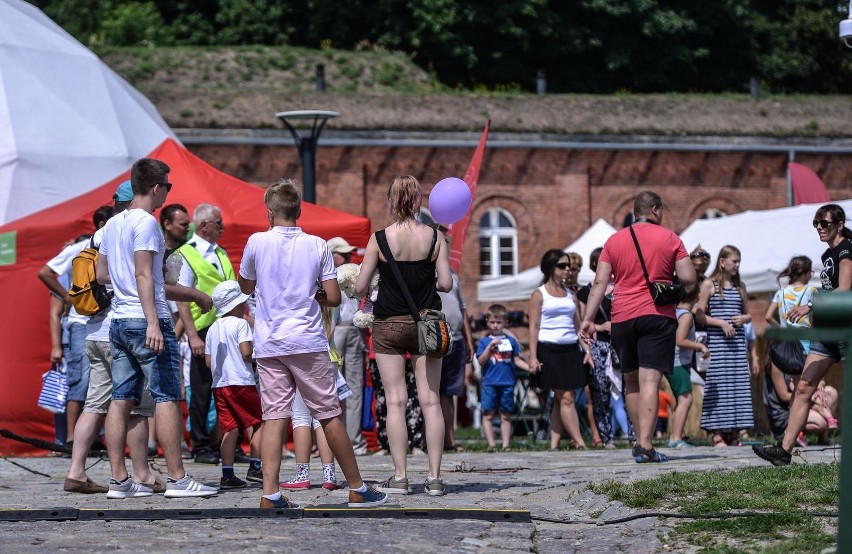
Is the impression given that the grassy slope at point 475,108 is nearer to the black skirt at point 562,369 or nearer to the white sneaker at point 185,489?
the black skirt at point 562,369

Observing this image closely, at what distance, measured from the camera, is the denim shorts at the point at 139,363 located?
876cm

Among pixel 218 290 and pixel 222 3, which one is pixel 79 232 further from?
pixel 222 3

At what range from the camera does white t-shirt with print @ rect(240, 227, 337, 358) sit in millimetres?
8039

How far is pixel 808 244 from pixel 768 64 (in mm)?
33736

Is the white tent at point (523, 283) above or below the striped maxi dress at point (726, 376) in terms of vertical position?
above

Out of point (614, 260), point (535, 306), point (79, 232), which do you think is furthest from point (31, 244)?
point (614, 260)

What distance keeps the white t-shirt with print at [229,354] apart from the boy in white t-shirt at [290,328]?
6.05 feet

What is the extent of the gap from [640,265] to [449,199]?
61.8 inches

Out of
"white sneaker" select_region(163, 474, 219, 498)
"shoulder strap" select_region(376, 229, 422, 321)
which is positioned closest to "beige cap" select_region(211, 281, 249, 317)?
"white sneaker" select_region(163, 474, 219, 498)

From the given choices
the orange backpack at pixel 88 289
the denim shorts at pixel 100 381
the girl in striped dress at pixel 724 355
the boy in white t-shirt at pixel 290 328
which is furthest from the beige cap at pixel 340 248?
the boy in white t-shirt at pixel 290 328

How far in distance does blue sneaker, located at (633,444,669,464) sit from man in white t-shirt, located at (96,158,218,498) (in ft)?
11.5

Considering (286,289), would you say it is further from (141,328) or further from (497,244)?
(497,244)

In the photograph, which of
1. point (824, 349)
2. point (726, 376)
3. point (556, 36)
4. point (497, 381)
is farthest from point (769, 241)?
point (556, 36)

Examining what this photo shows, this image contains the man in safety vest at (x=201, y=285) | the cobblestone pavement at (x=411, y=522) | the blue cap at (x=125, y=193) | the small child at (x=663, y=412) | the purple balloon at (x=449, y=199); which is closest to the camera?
the cobblestone pavement at (x=411, y=522)
